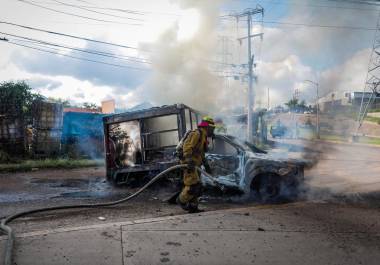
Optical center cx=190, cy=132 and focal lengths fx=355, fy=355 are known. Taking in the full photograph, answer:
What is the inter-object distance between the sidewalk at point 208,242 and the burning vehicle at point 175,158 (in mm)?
1798

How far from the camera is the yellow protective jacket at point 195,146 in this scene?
19.4ft

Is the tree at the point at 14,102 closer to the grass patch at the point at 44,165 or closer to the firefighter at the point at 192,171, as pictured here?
the grass patch at the point at 44,165

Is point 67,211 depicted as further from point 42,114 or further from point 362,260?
point 42,114

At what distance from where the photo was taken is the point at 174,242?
4.25 m

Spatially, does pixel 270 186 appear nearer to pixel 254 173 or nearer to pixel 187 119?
pixel 254 173

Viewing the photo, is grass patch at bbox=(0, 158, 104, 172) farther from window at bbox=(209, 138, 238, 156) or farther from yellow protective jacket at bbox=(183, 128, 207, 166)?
yellow protective jacket at bbox=(183, 128, 207, 166)

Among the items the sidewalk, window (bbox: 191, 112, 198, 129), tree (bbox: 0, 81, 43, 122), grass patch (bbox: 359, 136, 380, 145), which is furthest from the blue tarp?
grass patch (bbox: 359, 136, 380, 145)

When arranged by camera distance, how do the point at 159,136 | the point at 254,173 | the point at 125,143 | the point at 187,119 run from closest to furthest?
the point at 254,173, the point at 159,136, the point at 187,119, the point at 125,143

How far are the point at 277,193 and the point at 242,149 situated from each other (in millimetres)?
1141

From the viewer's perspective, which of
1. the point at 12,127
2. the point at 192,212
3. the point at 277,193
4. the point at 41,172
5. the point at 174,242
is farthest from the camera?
the point at 12,127

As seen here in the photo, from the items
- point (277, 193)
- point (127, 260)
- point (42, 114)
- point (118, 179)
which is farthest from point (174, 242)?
point (42, 114)

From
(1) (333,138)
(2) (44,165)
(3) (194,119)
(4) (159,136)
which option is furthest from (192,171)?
(1) (333,138)

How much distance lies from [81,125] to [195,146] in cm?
1206

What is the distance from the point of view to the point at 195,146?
5980 mm
